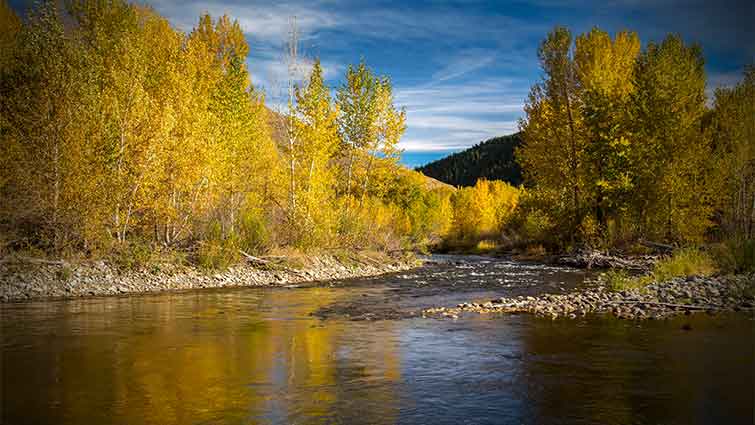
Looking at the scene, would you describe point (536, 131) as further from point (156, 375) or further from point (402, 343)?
point (156, 375)

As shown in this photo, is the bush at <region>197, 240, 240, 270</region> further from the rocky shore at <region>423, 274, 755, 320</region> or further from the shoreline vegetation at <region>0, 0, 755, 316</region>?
the rocky shore at <region>423, 274, 755, 320</region>

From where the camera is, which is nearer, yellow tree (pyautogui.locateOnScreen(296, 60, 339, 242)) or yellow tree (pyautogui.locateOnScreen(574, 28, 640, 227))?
yellow tree (pyautogui.locateOnScreen(296, 60, 339, 242))

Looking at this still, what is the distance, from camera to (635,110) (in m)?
34.6

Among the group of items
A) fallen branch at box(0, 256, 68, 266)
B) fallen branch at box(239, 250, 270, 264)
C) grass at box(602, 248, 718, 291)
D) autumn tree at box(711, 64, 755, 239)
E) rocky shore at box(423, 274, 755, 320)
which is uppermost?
autumn tree at box(711, 64, 755, 239)

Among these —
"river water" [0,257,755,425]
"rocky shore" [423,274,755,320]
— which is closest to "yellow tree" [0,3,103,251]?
"river water" [0,257,755,425]

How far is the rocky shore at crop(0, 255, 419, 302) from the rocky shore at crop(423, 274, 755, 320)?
38.1 feet

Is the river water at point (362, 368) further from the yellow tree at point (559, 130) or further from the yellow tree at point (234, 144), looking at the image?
the yellow tree at point (559, 130)

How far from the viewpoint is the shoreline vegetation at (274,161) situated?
22156 millimetres

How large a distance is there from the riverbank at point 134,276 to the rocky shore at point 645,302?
38.0ft

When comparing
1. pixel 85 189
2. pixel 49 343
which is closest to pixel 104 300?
pixel 85 189

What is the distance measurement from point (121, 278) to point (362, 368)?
15.7 meters

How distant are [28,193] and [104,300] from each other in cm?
585

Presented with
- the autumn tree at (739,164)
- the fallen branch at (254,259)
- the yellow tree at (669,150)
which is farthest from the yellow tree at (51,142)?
the autumn tree at (739,164)

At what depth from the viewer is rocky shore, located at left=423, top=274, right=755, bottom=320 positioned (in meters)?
15.5
